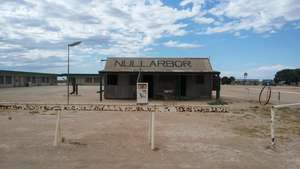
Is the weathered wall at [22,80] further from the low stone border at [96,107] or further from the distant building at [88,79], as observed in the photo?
the low stone border at [96,107]

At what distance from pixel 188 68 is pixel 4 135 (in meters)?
18.5

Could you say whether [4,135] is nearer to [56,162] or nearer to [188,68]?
[56,162]

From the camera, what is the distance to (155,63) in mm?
26375

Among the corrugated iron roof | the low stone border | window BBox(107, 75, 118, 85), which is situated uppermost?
the corrugated iron roof

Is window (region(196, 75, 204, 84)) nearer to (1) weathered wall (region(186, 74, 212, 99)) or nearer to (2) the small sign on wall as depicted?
(1) weathered wall (region(186, 74, 212, 99))

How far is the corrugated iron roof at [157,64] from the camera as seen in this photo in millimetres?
25062

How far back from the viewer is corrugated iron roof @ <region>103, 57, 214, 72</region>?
25062 millimetres

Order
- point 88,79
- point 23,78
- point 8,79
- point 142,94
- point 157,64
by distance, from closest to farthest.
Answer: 1. point 142,94
2. point 157,64
3. point 8,79
4. point 23,78
5. point 88,79

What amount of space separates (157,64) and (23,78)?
44.2 meters

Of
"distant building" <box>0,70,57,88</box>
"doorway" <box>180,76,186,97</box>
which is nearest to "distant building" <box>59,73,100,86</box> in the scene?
"distant building" <box>0,70,57,88</box>

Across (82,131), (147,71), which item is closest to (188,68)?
(147,71)

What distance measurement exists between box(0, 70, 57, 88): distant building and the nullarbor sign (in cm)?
3180

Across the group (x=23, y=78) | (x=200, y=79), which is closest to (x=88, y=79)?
(x=23, y=78)

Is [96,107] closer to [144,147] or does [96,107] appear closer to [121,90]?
[144,147]
